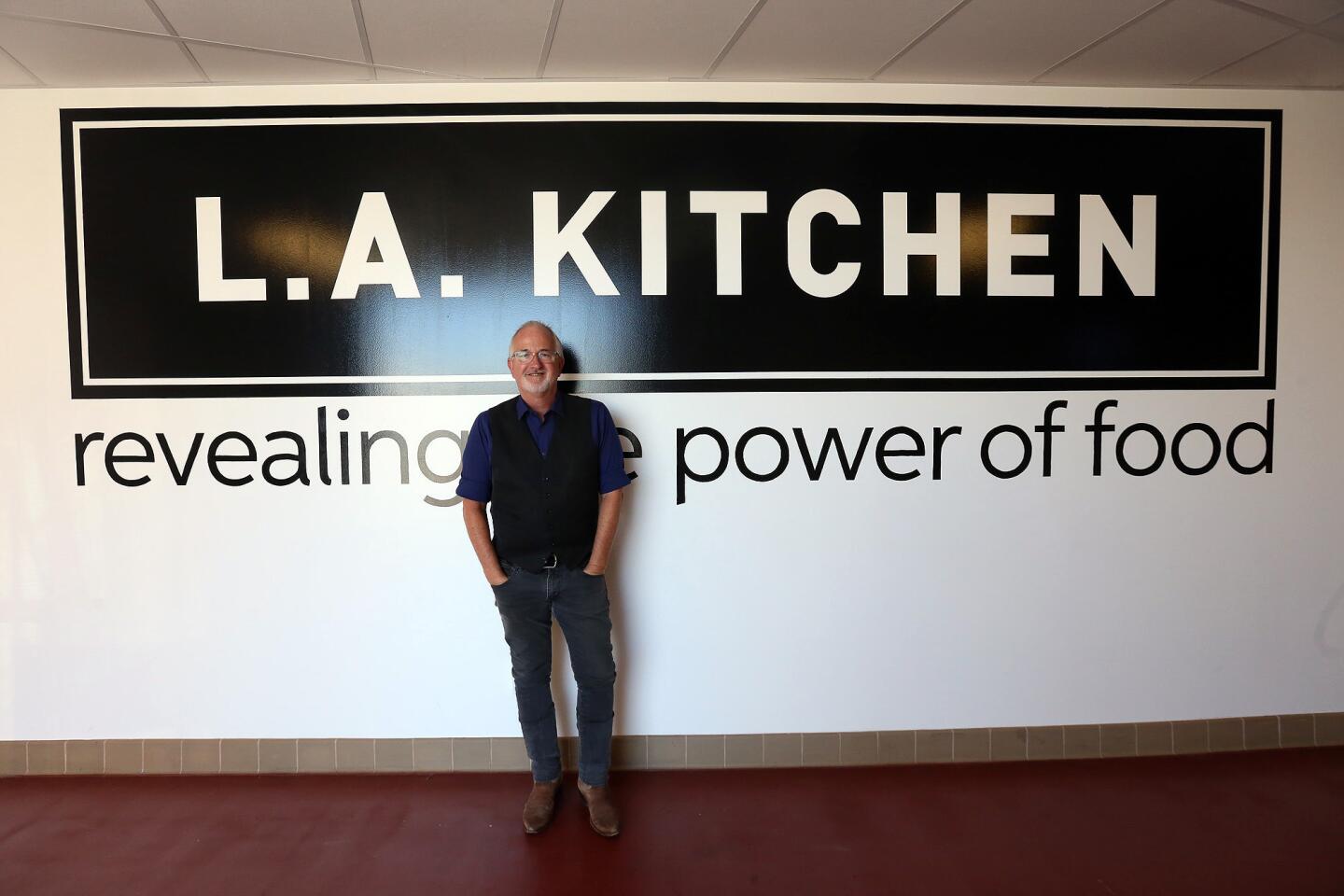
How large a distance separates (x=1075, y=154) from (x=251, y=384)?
3.52 metres

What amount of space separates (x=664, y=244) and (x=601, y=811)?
7.16ft

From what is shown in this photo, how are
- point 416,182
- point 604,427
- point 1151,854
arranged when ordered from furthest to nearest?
point 416,182 < point 604,427 < point 1151,854

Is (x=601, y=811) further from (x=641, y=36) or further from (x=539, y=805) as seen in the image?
(x=641, y=36)

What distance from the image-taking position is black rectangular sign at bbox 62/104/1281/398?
306cm

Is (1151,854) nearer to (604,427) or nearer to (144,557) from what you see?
(604,427)

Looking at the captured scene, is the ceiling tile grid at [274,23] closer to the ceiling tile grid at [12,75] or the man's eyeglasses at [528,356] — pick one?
the ceiling tile grid at [12,75]

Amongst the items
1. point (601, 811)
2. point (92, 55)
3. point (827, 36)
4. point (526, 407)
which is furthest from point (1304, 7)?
Answer: point (92, 55)

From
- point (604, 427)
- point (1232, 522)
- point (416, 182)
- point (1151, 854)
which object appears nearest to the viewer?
point (1151, 854)

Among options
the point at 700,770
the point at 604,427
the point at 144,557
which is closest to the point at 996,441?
the point at 604,427

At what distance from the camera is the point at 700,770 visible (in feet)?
10.4

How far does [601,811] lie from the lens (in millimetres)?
2736

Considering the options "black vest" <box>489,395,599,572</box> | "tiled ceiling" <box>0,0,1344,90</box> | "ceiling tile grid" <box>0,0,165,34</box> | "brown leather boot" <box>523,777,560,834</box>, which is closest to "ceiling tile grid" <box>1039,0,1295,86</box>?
"tiled ceiling" <box>0,0,1344,90</box>

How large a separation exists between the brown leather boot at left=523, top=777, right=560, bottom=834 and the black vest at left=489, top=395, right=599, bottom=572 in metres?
0.83

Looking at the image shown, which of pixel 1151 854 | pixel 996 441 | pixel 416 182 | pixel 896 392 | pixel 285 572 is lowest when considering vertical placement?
pixel 1151 854
